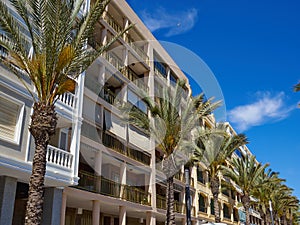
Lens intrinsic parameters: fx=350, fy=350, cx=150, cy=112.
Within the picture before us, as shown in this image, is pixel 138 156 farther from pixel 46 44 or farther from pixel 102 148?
pixel 46 44

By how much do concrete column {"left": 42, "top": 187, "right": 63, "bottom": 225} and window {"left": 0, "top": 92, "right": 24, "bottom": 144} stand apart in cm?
369

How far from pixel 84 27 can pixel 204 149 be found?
2135 centimetres

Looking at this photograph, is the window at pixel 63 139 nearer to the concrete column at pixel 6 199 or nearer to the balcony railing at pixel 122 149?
the balcony railing at pixel 122 149

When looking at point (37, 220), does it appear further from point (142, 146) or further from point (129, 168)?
point (142, 146)

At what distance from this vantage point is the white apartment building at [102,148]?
533 inches

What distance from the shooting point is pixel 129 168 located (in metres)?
25.4

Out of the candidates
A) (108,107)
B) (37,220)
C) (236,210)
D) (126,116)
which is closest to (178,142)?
(126,116)

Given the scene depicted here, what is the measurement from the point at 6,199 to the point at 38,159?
3448 mm

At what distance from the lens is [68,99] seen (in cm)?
1698

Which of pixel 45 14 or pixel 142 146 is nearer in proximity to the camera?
pixel 45 14

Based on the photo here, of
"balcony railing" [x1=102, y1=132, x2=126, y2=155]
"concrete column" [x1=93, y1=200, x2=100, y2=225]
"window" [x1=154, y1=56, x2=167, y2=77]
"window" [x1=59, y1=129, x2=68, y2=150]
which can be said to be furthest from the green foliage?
"window" [x1=154, y1=56, x2=167, y2=77]

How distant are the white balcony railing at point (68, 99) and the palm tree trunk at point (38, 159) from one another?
5.39 meters

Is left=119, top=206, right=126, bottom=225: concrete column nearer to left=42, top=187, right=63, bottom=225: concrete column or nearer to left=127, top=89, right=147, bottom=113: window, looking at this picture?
left=42, top=187, right=63, bottom=225: concrete column

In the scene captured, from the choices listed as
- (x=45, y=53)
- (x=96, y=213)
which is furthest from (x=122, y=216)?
(x=45, y=53)
